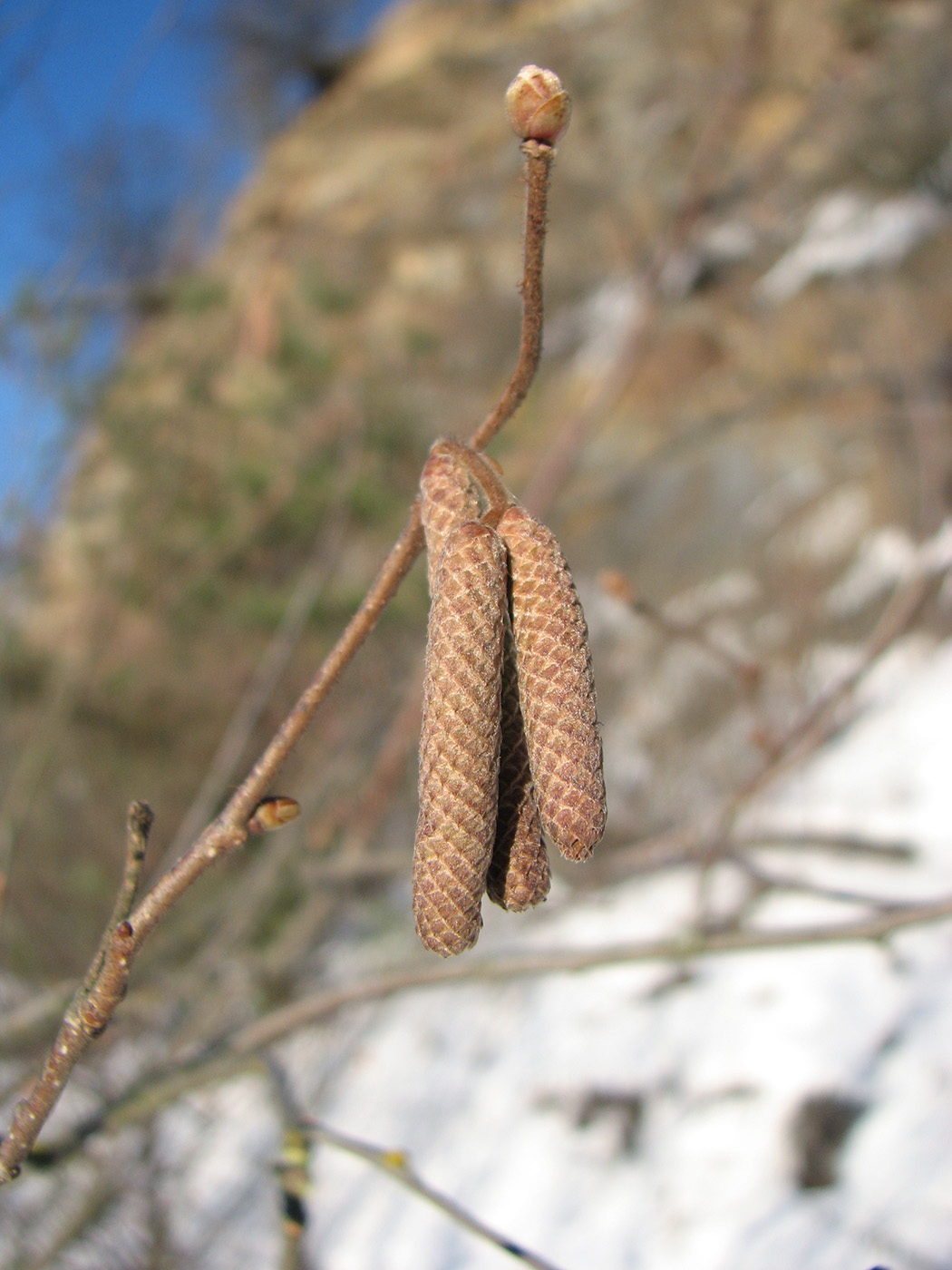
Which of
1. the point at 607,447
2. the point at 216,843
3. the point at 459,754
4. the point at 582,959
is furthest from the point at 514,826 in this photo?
the point at 607,447

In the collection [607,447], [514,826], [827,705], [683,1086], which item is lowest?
[514,826]

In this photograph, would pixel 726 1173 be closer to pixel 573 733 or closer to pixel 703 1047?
pixel 703 1047

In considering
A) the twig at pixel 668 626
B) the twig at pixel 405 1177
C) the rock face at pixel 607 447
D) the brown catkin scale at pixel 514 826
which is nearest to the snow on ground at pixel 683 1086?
the rock face at pixel 607 447

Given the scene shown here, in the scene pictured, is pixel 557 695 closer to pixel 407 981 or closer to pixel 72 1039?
pixel 72 1039

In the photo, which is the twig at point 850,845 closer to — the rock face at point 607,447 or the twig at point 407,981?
the rock face at point 607,447

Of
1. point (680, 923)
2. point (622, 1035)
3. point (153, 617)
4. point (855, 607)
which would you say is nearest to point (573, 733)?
point (622, 1035)

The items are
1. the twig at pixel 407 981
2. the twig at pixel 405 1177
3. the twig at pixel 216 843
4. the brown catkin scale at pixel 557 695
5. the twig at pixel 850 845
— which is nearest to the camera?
the brown catkin scale at pixel 557 695
